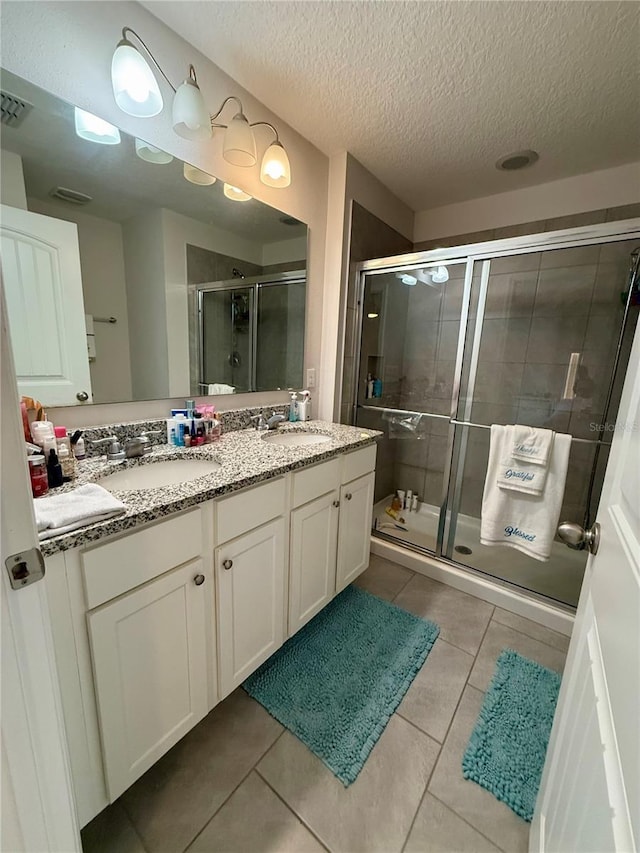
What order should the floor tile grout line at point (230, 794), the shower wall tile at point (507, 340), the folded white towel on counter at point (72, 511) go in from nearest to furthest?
1. the folded white towel on counter at point (72, 511)
2. the floor tile grout line at point (230, 794)
3. the shower wall tile at point (507, 340)

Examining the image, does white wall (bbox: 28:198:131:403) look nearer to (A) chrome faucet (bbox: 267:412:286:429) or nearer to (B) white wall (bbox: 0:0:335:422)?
(B) white wall (bbox: 0:0:335:422)

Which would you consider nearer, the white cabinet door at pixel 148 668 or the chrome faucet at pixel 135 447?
the white cabinet door at pixel 148 668

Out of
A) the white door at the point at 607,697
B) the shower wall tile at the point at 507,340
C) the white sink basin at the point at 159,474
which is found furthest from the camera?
the shower wall tile at the point at 507,340

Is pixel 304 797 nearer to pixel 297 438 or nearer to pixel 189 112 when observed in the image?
pixel 297 438

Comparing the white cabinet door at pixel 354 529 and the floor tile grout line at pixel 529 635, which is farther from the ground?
the white cabinet door at pixel 354 529

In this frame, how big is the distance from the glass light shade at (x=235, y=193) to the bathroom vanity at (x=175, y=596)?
1.09 metres

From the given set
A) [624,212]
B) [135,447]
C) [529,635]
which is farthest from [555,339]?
[135,447]

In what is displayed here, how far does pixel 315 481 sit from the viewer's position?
1311 millimetres

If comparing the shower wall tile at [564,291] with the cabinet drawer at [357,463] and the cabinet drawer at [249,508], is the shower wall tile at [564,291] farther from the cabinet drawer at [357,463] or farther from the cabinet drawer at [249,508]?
the cabinet drawer at [249,508]

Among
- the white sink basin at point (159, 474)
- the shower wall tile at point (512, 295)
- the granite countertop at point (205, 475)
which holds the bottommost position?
the white sink basin at point (159, 474)

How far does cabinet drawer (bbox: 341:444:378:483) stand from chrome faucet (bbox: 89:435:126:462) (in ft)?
2.76

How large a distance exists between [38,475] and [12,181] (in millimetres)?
821

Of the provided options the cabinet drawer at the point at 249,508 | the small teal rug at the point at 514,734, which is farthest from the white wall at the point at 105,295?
the small teal rug at the point at 514,734

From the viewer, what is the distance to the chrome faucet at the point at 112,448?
3.66 feet
